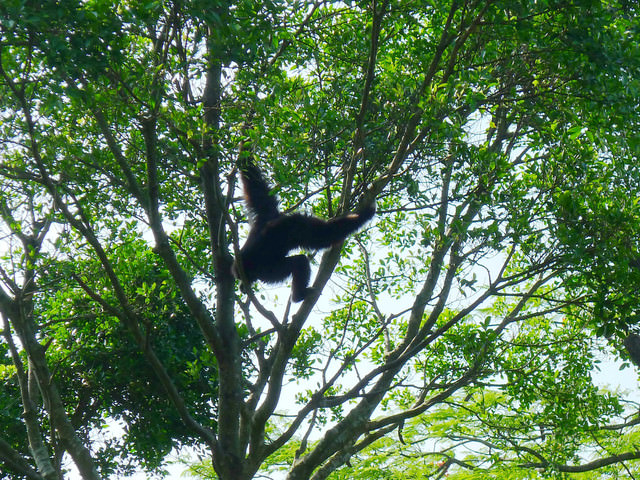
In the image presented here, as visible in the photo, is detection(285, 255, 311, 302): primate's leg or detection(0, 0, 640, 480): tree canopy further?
detection(285, 255, 311, 302): primate's leg

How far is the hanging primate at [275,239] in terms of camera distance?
308 inches

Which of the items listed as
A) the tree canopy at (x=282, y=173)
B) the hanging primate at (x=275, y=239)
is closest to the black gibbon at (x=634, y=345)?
the tree canopy at (x=282, y=173)

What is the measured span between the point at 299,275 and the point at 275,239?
57 centimetres

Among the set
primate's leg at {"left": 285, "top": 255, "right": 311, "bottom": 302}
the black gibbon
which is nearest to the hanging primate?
primate's leg at {"left": 285, "top": 255, "right": 311, "bottom": 302}

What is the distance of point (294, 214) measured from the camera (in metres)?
7.96

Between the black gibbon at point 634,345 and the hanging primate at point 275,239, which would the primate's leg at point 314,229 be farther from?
the black gibbon at point 634,345

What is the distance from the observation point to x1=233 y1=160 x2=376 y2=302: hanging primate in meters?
7.81

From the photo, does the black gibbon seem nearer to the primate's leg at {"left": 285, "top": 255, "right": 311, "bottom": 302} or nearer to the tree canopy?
the tree canopy

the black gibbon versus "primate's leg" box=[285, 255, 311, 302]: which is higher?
"primate's leg" box=[285, 255, 311, 302]

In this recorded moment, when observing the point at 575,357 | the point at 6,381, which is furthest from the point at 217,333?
the point at 575,357

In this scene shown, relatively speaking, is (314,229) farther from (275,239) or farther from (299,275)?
(299,275)

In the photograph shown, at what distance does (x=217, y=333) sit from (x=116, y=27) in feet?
10.5

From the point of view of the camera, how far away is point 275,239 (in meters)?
8.12

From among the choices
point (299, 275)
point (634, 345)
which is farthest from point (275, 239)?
point (634, 345)
